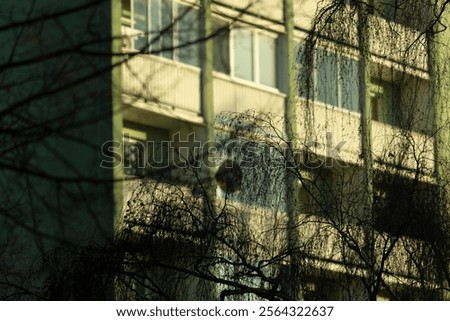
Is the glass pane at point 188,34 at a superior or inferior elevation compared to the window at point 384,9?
superior

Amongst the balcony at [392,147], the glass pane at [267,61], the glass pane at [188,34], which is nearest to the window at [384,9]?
the balcony at [392,147]

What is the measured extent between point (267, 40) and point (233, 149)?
6164mm

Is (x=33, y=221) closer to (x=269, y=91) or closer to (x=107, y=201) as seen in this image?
(x=107, y=201)

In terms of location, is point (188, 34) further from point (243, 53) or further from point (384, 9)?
point (384, 9)

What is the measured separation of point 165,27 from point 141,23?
43cm

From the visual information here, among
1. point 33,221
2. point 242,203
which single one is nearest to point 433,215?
point 242,203

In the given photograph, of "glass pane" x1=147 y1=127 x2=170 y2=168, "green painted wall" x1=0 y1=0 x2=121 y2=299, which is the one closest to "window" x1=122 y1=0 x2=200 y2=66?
"green painted wall" x1=0 y1=0 x2=121 y2=299

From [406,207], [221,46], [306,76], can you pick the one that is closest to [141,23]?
[221,46]

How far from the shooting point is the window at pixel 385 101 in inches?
739

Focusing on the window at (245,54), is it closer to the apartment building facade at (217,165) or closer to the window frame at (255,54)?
the window frame at (255,54)

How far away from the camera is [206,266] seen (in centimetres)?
1803

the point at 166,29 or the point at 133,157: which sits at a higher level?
the point at 166,29

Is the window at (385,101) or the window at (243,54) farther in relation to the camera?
the window at (243,54)
